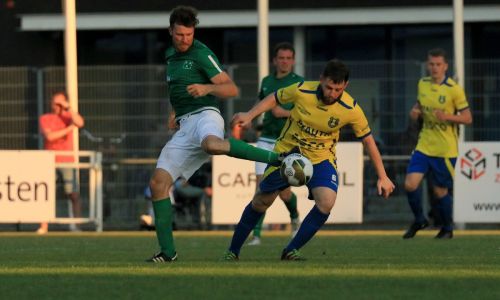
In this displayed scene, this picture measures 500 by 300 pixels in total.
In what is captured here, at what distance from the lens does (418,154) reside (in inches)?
633

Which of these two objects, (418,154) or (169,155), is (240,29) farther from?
(169,155)

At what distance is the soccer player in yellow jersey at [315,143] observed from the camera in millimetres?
11086

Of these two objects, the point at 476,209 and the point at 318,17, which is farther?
the point at 318,17

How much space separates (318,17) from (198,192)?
24.1 ft

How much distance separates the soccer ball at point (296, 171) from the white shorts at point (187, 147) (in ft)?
1.99

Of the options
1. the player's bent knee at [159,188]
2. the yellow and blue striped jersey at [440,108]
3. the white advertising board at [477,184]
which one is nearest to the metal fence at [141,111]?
the white advertising board at [477,184]

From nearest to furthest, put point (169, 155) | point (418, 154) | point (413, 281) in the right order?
point (413, 281) → point (169, 155) → point (418, 154)

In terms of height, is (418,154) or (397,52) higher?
(397,52)

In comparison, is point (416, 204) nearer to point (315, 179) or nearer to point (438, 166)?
point (438, 166)

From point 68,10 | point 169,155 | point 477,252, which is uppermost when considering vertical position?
point 68,10

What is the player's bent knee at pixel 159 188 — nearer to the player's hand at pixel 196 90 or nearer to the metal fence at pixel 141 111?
the player's hand at pixel 196 90

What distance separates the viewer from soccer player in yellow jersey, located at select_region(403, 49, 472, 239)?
15812 millimetres

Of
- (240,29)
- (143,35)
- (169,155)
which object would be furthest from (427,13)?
(169,155)

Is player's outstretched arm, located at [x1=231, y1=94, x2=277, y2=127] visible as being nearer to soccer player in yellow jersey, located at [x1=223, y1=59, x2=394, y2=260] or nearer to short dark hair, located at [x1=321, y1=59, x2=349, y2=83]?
soccer player in yellow jersey, located at [x1=223, y1=59, x2=394, y2=260]
